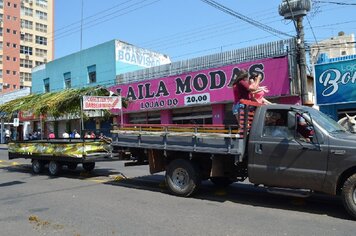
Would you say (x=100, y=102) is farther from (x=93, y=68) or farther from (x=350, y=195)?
(x=93, y=68)

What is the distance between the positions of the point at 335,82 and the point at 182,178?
12935mm

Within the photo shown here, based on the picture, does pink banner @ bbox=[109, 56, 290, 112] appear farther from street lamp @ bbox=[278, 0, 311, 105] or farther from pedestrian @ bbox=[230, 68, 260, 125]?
pedestrian @ bbox=[230, 68, 260, 125]

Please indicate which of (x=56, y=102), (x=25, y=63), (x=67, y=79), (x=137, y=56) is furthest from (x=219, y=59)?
(x=25, y=63)

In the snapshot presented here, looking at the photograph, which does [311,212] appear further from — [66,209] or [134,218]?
[66,209]

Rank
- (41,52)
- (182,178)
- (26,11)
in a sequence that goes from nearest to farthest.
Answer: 1. (182,178)
2. (26,11)
3. (41,52)

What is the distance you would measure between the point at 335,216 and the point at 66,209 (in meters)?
5.09

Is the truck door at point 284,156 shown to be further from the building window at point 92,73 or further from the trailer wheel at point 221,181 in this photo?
the building window at point 92,73

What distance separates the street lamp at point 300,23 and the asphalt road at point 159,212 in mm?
9444

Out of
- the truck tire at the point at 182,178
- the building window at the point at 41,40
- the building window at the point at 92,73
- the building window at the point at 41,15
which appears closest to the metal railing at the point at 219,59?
the building window at the point at 92,73

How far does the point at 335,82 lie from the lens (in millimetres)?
19297

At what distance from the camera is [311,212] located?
736 centimetres

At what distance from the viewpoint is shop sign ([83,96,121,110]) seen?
14188mm

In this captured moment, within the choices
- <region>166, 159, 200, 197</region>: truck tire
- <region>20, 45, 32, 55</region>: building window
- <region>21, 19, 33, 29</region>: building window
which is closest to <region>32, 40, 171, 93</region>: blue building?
<region>166, 159, 200, 197</region>: truck tire

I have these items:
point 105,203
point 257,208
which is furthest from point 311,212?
point 105,203
